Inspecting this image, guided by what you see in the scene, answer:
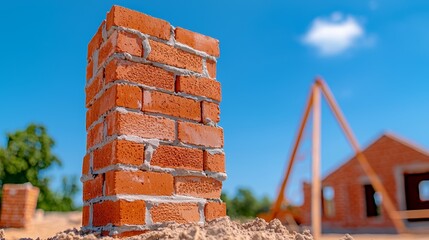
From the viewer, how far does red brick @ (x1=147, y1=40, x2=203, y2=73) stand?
7.61ft

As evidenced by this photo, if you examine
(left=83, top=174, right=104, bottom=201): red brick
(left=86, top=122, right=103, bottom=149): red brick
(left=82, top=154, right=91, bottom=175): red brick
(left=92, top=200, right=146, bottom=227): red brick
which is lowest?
(left=92, top=200, right=146, bottom=227): red brick

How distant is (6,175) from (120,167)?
2241 centimetres

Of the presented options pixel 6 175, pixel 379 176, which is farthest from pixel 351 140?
pixel 6 175

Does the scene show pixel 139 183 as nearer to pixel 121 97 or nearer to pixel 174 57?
pixel 121 97

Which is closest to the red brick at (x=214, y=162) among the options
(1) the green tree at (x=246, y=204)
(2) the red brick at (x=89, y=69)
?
(2) the red brick at (x=89, y=69)

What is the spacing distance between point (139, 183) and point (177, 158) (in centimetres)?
24

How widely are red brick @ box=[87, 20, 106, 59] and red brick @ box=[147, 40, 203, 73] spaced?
13.4 inches

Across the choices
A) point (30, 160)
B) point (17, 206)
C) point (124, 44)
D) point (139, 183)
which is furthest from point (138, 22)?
point (30, 160)

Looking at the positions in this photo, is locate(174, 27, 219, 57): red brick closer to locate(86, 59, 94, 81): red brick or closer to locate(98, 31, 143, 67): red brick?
locate(98, 31, 143, 67): red brick

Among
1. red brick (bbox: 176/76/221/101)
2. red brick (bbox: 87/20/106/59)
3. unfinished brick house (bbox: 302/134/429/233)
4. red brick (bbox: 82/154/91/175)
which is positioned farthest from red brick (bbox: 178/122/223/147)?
unfinished brick house (bbox: 302/134/429/233)

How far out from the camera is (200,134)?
240 cm

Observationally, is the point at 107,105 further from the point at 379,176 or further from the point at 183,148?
the point at 379,176

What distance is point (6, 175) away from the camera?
2231 cm

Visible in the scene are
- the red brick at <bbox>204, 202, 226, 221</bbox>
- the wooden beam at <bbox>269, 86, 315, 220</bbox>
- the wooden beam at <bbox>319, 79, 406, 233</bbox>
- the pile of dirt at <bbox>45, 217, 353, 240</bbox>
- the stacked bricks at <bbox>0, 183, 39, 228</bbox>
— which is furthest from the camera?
the wooden beam at <bbox>319, 79, 406, 233</bbox>
